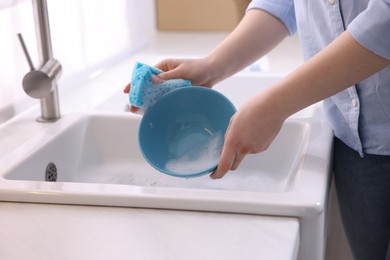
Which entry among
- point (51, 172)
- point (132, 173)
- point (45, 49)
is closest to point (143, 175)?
point (132, 173)

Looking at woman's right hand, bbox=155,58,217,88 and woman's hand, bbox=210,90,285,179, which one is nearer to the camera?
woman's hand, bbox=210,90,285,179

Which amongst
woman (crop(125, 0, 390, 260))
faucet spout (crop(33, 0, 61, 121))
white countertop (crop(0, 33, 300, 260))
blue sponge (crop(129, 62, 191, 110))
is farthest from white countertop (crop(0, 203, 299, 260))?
faucet spout (crop(33, 0, 61, 121))

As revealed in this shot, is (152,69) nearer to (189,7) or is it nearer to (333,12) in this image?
(333,12)

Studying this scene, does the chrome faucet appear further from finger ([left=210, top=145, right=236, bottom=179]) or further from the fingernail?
finger ([left=210, top=145, right=236, bottom=179])

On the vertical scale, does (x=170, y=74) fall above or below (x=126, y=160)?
above

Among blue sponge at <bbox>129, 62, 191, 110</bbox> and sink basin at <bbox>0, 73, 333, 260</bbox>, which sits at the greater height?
blue sponge at <bbox>129, 62, 191, 110</bbox>

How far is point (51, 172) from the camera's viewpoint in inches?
39.4

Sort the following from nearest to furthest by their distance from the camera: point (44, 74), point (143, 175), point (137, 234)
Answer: point (137, 234) < point (44, 74) < point (143, 175)

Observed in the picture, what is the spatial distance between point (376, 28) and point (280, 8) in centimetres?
36

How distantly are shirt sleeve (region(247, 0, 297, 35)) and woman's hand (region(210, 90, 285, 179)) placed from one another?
319 mm

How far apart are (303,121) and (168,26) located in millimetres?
1030

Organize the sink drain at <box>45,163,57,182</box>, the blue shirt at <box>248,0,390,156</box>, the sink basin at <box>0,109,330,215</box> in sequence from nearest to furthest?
the sink basin at <box>0,109,330,215</box> → the blue shirt at <box>248,0,390,156</box> → the sink drain at <box>45,163,57,182</box>

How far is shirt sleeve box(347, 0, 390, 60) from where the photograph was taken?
2.29 feet

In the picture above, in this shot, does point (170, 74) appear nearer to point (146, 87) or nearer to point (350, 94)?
point (146, 87)
